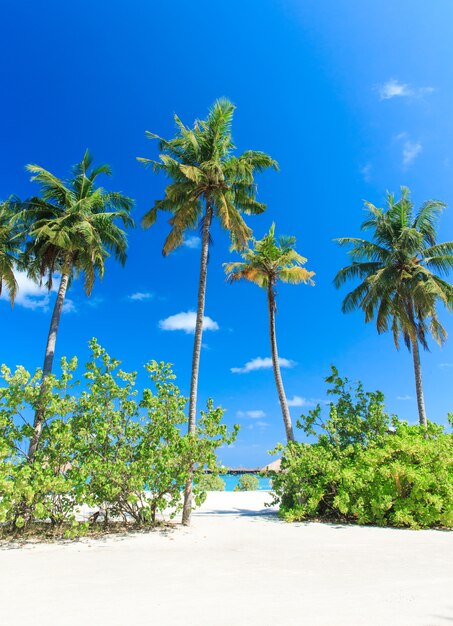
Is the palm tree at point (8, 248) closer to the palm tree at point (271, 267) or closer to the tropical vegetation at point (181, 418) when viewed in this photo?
the tropical vegetation at point (181, 418)

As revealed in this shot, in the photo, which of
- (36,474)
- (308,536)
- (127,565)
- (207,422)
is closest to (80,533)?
(36,474)

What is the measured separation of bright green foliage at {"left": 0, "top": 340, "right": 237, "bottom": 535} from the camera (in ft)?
31.3

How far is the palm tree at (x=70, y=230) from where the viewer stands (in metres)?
14.1

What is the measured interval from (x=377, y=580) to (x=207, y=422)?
585 centimetres

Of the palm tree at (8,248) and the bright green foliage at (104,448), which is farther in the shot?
the palm tree at (8,248)

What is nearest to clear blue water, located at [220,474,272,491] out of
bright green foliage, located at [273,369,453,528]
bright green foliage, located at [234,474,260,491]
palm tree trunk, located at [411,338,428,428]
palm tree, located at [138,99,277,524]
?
bright green foliage, located at [234,474,260,491]

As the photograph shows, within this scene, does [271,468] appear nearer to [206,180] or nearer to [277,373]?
[277,373]

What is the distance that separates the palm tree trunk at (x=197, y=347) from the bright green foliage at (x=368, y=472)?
295cm

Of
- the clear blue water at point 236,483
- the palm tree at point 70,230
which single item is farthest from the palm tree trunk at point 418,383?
the clear blue water at point 236,483

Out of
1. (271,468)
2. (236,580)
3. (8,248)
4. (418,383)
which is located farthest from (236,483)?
(236,580)

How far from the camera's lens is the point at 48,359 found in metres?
13.6

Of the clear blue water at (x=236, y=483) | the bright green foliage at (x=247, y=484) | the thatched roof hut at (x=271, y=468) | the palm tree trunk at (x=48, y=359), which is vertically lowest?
the clear blue water at (x=236, y=483)

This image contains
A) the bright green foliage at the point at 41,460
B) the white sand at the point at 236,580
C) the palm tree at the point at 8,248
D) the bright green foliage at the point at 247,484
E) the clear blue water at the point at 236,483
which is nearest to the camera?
the white sand at the point at 236,580

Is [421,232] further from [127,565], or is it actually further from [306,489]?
[127,565]
